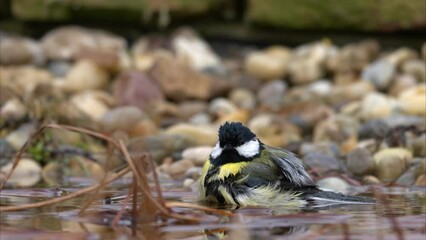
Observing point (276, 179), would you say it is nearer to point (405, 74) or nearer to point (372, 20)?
point (405, 74)

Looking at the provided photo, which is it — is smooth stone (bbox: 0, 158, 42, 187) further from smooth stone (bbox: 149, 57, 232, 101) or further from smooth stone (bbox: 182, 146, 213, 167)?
smooth stone (bbox: 149, 57, 232, 101)

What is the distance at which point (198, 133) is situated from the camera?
706 cm

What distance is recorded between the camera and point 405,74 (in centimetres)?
849

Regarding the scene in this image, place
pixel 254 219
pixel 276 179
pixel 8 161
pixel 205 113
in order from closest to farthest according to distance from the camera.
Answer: pixel 254 219 < pixel 276 179 < pixel 8 161 < pixel 205 113

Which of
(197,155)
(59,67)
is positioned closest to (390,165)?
(197,155)

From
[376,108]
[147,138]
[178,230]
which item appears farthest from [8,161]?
[178,230]

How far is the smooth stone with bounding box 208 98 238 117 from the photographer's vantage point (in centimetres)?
807

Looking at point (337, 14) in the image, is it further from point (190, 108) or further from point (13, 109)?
point (13, 109)

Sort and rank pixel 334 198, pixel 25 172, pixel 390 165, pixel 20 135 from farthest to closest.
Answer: pixel 20 135, pixel 25 172, pixel 390 165, pixel 334 198

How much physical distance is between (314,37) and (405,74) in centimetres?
129

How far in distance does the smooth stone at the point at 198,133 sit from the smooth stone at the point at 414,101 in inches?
57.5

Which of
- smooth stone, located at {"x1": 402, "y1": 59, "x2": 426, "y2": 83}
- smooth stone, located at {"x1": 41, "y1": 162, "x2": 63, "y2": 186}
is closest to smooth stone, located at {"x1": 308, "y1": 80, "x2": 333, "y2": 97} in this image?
smooth stone, located at {"x1": 402, "y1": 59, "x2": 426, "y2": 83}

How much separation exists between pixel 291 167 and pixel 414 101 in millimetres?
3364

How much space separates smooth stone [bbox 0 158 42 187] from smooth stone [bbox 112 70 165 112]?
2080mm
